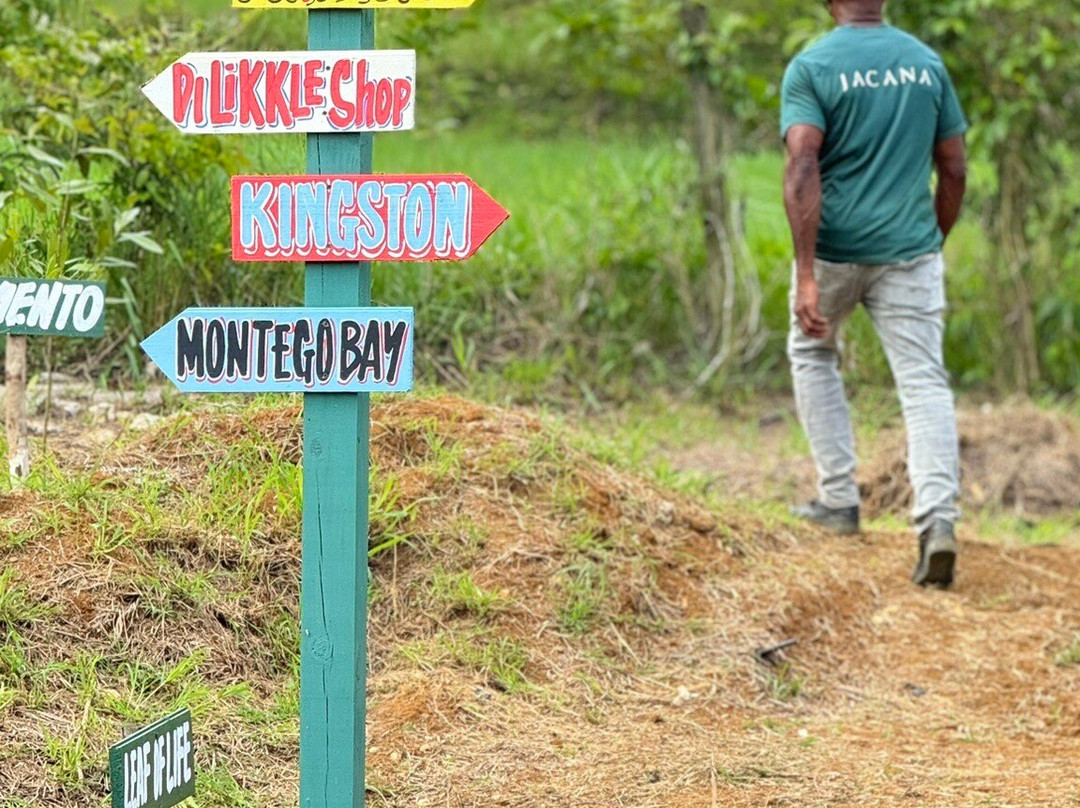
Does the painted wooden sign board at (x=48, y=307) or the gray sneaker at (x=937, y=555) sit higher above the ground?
the painted wooden sign board at (x=48, y=307)

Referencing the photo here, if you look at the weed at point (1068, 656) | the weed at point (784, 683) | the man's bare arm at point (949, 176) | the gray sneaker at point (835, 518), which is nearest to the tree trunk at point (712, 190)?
the gray sneaker at point (835, 518)

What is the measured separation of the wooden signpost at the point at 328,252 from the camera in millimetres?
2871

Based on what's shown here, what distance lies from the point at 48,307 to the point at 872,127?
279 cm

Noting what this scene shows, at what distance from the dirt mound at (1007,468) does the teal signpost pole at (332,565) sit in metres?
3.59

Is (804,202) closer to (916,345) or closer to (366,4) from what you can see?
(916,345)

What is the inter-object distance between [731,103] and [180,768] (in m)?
5.37

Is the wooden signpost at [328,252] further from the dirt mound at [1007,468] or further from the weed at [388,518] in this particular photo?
the dirt mound at [1007,468]

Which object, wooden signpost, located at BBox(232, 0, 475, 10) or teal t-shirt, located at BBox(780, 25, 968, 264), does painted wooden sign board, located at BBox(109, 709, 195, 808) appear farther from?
teal t-shirt, located at BBox(780, 25, 968, 264)

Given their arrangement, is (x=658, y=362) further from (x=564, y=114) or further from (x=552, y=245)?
(x=564, y=114)

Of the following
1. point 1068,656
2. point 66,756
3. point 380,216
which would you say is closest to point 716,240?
point 1068,656

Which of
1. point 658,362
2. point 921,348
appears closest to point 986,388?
point 658,362

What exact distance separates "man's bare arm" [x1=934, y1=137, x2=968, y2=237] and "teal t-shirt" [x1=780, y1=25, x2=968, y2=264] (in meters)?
0.06

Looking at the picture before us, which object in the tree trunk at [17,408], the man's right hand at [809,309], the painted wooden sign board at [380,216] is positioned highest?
the painted wooden sign board at [380,216]

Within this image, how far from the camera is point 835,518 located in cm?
544
